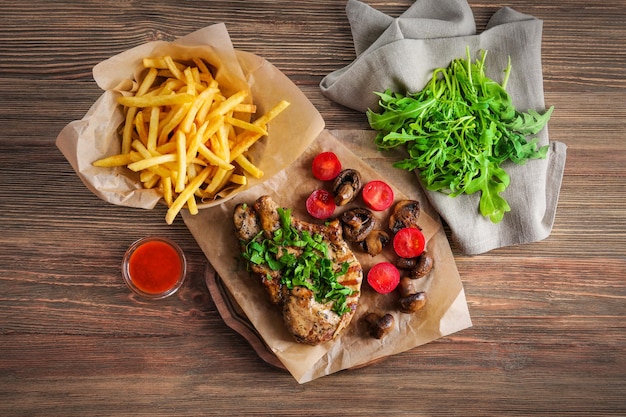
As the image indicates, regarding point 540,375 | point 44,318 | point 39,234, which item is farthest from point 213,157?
point 540,375

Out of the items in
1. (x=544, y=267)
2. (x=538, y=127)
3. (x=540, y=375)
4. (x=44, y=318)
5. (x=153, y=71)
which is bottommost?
(x=540, y=375)

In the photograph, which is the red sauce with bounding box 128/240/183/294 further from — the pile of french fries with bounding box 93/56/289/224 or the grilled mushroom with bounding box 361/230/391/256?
the grilled mushroom with bounding box 361/230/391/256

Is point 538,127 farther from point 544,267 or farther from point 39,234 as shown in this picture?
point 39,234

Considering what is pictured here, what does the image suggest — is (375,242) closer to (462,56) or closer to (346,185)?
(346,185)

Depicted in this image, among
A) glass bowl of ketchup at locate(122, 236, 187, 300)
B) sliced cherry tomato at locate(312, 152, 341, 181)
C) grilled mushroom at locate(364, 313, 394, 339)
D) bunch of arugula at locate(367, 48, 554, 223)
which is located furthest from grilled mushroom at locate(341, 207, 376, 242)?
glass bowl of ketchup at locate(122, 236, 187, 300)

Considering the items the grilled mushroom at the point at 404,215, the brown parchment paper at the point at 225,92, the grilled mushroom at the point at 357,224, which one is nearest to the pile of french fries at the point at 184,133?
the brown parchment paper at the point at 225,92

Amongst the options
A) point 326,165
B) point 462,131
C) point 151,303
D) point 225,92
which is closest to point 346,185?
point 326,165
